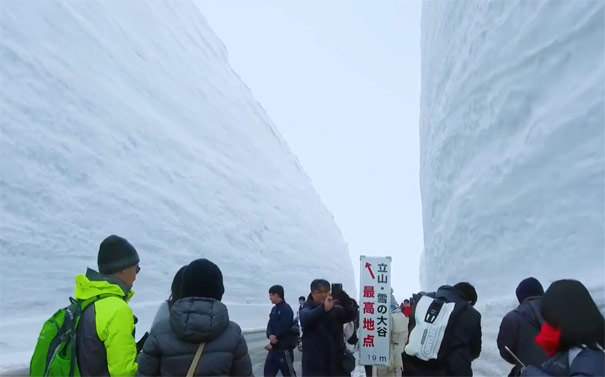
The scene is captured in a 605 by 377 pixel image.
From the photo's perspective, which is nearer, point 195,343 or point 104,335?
point 195,343

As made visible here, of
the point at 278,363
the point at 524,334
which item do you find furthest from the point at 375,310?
the point at 524,334

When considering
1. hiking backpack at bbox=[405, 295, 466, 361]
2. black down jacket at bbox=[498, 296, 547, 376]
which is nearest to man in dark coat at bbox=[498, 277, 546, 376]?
black down jacket at bbox=[498, 296, 547, 376]

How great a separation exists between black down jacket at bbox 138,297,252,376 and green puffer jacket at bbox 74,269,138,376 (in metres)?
0.13

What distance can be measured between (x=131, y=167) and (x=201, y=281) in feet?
42.6

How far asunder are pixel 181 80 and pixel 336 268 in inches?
525

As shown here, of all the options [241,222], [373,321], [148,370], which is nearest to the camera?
[148,370]

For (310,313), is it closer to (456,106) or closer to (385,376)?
(385,376)

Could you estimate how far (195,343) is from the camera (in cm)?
246

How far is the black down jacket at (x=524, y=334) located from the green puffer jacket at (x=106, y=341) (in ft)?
6.50

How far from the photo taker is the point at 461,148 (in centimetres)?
827

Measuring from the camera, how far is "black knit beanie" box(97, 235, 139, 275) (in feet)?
9.40

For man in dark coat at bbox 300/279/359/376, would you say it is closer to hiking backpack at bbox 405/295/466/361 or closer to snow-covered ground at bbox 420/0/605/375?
hiking backpack at bbox 405/295/466/361

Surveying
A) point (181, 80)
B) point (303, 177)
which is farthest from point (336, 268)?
point (181, 80)

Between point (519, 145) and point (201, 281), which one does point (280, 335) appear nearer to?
point (519, 145)
